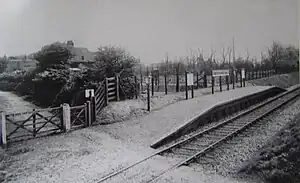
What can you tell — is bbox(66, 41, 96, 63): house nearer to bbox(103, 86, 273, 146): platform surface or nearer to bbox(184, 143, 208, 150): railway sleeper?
bbox(103, 86, 273, 146): platform surface

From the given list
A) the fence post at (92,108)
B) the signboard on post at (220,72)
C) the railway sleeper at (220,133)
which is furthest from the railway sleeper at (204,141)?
the fence post at (92,108)

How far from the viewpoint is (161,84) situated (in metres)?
3.67

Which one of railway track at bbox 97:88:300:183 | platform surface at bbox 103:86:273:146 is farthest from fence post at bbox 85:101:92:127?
railway track at bbox 97:88:300:183

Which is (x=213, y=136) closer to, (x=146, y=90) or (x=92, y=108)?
(x=146, y=90)

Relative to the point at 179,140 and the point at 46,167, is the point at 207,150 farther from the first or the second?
A: the point at 46,167

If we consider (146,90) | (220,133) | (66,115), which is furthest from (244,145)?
(66,115)

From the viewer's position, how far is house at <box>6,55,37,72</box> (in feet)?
6.51

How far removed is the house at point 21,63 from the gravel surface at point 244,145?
1.53 metres

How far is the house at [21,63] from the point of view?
1.98 metres

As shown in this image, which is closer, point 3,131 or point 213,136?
point 3,131

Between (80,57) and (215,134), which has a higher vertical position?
(80,57)

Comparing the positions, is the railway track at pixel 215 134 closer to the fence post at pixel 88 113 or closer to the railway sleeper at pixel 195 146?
the railway sleeper at pixel 195 146

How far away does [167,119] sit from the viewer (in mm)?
3332

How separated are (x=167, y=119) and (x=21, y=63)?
1769 millimetres
